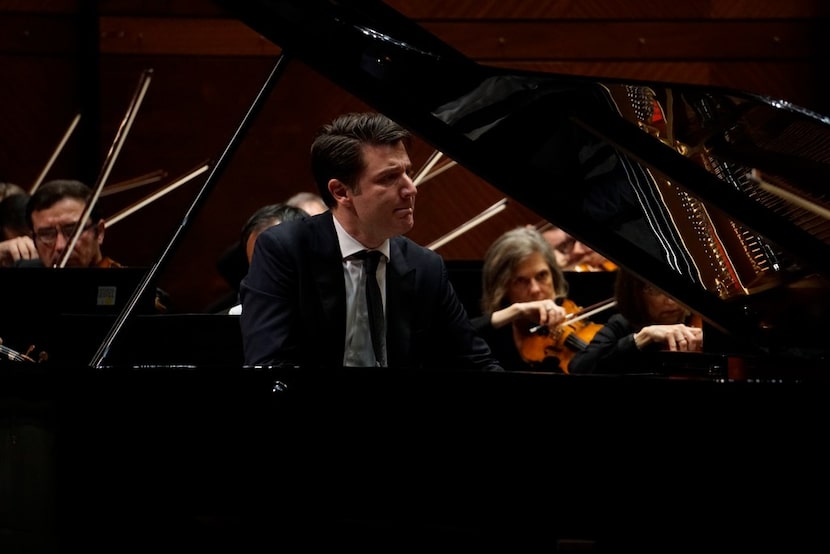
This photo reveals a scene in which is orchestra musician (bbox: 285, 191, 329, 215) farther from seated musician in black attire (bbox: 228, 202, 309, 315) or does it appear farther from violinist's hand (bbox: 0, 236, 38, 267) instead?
violinist's hand (bbox: 0, 236, 38, 267)

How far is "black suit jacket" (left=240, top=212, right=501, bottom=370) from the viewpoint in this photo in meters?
2.28

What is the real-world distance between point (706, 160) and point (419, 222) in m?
3.73

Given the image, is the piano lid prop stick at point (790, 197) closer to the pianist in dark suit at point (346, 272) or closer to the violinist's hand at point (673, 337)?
the pianist in dark suit at point (346, 272)

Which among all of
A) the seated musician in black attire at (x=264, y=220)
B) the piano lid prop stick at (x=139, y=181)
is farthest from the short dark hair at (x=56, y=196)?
the piano lid prop stick at (x=139, y=181)

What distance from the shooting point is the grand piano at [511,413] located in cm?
166

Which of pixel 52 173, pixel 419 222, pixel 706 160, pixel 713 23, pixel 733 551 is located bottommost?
A: pixel 733 551

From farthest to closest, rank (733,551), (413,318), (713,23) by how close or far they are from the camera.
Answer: (713,23) → (413,318) → (733,551)

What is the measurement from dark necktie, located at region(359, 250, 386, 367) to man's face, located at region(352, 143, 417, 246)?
2.4 inches

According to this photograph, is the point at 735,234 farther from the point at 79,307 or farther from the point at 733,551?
the point at 79,307

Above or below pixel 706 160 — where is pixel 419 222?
above

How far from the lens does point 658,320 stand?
321 centimetres

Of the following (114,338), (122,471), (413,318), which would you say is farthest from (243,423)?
(413,318)

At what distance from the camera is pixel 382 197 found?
7.62ft

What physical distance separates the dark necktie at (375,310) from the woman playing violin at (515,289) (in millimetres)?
1444
